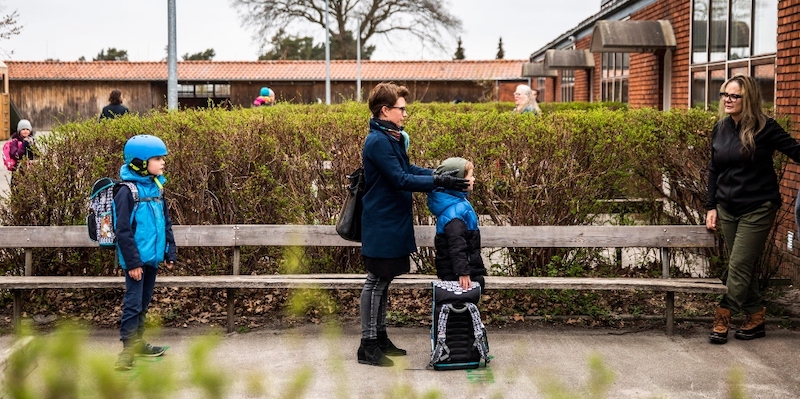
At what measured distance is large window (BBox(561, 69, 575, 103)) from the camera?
2902 centimetres

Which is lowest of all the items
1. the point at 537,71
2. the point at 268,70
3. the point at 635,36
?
the point at 635,36

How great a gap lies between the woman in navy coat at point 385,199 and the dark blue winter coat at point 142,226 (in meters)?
1.23

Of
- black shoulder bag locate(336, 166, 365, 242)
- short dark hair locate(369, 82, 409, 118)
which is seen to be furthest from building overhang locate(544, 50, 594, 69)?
short dark hair locate(369, 82, 409, 118)

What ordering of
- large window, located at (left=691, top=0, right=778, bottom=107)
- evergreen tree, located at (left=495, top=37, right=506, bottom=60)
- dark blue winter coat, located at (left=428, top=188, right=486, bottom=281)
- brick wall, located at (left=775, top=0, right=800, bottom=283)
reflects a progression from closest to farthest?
1. dark blue winter coat, located at (left=428, top=188, right=486, bottom=281)
2. brick wall, located at (left=775, top=0, right=800, bottom=283)
3. large window, located at (left=691, top=0, right=778, bottom=107)
4. evergreen tree, located at (left=495, top=37, right=506, bottom=60)

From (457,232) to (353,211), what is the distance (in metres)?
0.73

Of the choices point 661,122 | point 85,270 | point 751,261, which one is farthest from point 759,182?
point 85,270

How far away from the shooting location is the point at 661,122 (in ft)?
25.1

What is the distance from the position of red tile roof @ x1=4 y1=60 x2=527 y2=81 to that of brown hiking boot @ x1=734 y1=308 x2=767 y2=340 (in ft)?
143

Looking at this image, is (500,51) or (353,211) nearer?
(353,211)

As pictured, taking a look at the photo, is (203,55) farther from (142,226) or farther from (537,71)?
(142,226)

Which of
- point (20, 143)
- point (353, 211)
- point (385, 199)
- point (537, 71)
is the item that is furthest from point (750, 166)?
point (537, 71)

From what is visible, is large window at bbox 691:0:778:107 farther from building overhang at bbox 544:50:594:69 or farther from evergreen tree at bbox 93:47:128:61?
evergreen tree at bbox 93:47:128:61

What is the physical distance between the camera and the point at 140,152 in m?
6.02

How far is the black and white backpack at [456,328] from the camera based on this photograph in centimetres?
603
